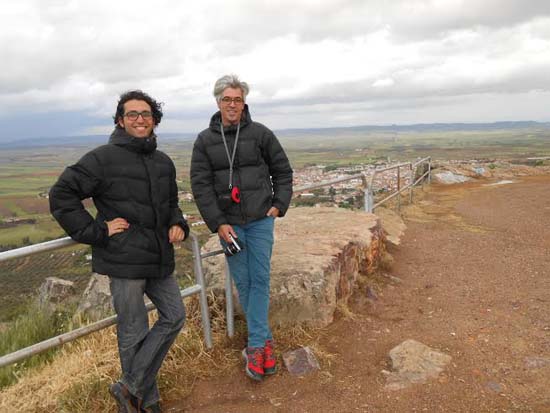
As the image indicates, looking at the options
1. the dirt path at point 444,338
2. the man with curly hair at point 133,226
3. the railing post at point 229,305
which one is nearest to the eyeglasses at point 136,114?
the man with curly hair at point 133,226

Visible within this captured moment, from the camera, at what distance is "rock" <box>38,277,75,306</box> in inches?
211

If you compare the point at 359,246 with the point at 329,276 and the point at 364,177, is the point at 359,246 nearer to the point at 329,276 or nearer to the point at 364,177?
the point at 329,276

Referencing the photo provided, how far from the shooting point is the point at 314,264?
4410mm

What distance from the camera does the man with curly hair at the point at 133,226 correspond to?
2578 mm

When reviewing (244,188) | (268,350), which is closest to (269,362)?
(268,350)

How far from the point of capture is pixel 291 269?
14.1 feet

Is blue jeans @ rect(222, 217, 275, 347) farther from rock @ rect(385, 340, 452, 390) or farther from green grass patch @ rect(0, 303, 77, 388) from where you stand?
green grass patch @ rect(0, 303, 77, 388)

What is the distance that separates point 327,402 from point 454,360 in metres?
1.15

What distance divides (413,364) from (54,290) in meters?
4.16

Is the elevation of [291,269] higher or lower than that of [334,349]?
higher

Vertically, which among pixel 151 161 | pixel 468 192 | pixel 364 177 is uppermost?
pixel 151 161

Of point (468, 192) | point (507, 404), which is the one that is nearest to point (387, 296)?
point (507, 404)

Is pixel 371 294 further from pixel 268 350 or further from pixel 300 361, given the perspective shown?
pixel 268 350

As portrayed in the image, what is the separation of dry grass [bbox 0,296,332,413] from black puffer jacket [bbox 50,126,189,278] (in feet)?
3.47
